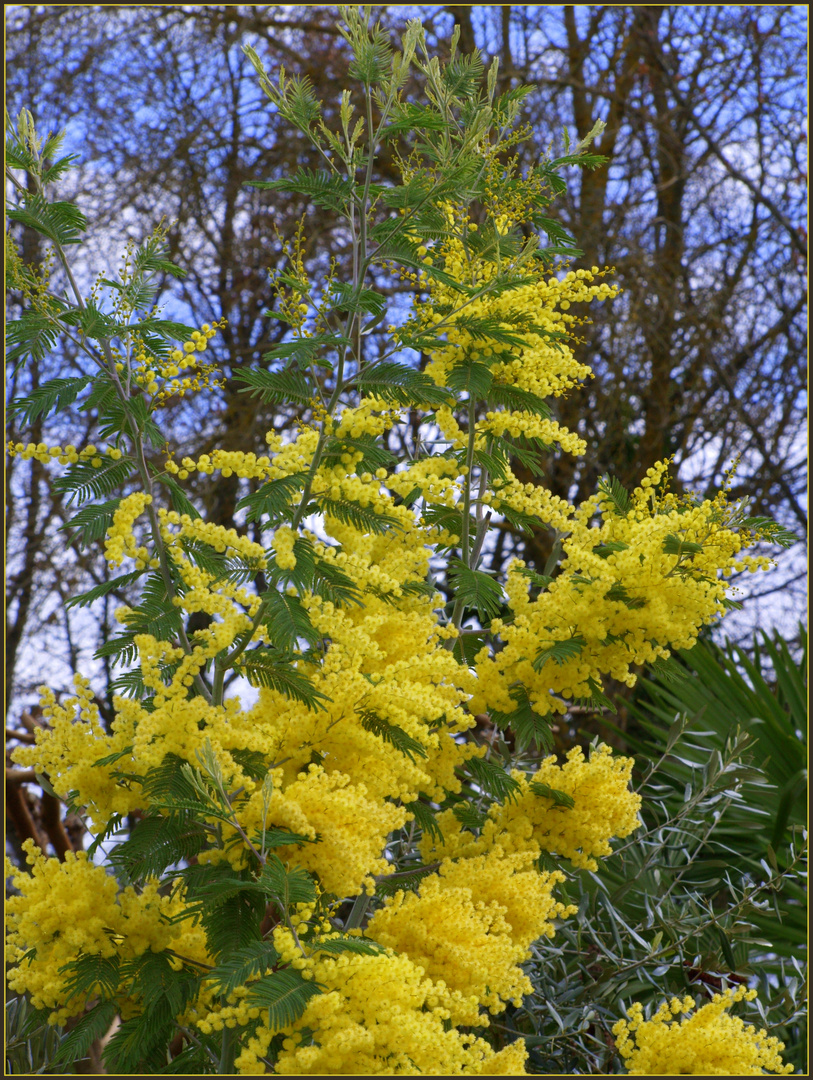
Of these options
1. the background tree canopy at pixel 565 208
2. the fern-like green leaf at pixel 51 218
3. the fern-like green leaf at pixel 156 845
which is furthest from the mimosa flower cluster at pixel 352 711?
the background tree canopy at pixel 565 208

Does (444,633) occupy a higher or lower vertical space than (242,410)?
lower

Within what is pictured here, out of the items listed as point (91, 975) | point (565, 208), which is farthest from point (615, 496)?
point (565, 208)

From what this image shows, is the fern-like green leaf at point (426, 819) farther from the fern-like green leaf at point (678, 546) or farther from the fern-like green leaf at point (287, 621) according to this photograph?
the fern-like green leaf at point (678, 546)

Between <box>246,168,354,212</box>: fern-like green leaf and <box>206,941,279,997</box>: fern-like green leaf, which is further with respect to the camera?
<box>246,168,354,212</box>: fern-like green leaf

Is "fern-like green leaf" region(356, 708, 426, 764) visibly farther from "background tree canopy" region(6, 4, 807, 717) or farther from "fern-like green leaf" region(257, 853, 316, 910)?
"background tree canopy" region(6, 4, 807, 717)

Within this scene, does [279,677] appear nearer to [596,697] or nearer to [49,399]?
[49,399]

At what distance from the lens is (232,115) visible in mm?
5859

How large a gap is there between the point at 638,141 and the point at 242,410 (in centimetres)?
319

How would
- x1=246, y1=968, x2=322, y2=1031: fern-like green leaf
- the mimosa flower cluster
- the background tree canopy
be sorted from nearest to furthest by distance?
x1=246, y1=968, x2=322, y2=1031: fern-like green leaf < the mimosa flower cluster < the background tree canopy

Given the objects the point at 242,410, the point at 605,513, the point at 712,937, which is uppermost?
the point at 242,410

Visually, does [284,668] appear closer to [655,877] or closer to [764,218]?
[655,877]

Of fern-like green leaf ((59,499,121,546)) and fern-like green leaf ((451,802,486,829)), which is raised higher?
fern-like green leaf ((59,499,121,546))

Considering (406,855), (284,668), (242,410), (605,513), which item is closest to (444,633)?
(284,668)

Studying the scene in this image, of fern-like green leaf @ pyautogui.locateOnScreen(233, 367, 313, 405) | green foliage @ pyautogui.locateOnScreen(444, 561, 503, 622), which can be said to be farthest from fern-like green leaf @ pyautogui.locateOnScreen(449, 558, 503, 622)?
fern-like green leaf @ pyautogui.locateOnScreen(233, 367, 313, 405)
